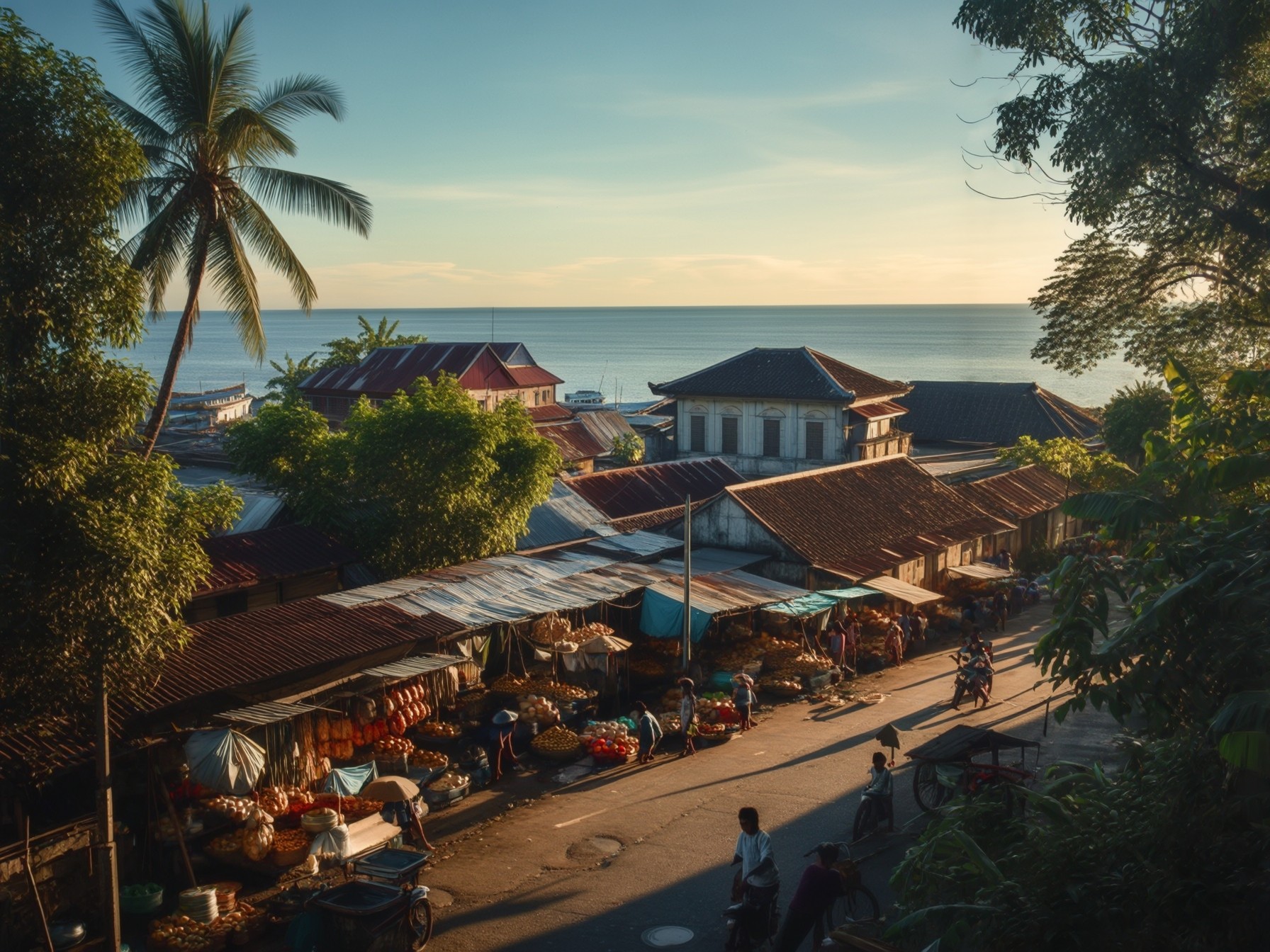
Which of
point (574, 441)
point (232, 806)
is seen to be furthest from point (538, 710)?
point (574, 441)

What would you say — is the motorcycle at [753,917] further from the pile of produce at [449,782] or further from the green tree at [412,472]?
the green tree at [412,472]

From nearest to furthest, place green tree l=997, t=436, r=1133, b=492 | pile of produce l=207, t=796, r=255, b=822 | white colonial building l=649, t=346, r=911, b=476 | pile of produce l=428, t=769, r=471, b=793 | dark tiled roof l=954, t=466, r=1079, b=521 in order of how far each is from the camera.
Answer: pile of produce l=207, t=796, r=255, b=822 → pile of produce l=428, t=769, r=471, b=793 → green tree l=997, t=436, r=1133, b=492 → dark tiled roof l=954, t=466, r=1079, b=521 → white colonial building l=649, t=346, r=911, b=476

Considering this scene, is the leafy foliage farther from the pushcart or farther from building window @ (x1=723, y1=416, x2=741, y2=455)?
building window @ (x1=723, y1=416, x2=741, y2=455)

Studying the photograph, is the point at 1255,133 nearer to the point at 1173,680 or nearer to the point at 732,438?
the point at 1173,680

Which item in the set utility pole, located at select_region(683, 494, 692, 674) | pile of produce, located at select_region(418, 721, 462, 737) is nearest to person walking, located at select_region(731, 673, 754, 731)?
utility pole, located at select_region(683, 494, 692, 674)

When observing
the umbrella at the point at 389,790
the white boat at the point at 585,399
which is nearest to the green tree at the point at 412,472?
the umbrella at the point at 389,790

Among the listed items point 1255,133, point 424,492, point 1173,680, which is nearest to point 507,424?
point 424,492
